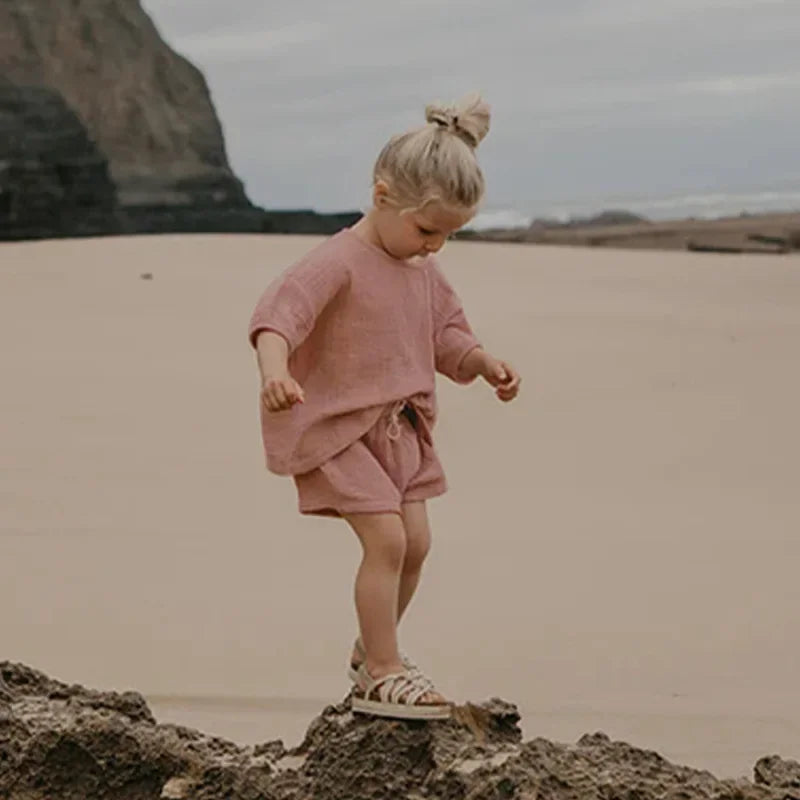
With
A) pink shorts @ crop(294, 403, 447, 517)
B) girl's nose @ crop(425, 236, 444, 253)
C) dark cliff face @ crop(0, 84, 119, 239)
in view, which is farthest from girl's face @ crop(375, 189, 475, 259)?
dark cliff face @ crop(0, 84, 119, 239)

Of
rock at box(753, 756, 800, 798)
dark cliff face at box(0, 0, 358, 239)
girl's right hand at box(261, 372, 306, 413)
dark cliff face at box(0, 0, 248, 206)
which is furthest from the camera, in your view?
dark cliff face at box(0, 0, 248, 206)

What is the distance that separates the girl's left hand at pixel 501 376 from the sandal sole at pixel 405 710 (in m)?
0.48

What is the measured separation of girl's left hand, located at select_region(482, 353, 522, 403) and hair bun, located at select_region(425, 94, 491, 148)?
34 centimetres

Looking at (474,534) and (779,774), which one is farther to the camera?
(474,534)

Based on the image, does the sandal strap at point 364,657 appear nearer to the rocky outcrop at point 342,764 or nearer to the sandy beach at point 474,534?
the rocky outcrop at point 342,764

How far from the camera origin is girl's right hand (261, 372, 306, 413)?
9.65 feet

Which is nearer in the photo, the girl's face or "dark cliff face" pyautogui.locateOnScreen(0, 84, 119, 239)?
the girl's face

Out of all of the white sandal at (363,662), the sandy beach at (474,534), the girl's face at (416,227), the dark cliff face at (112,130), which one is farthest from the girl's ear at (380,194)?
the dark cliff face at (112,130)

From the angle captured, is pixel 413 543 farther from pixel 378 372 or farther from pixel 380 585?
pixel 378 372

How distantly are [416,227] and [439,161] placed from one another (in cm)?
11

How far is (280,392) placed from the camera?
2941 mm

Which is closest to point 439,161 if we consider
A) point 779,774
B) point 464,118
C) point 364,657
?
point 464,118

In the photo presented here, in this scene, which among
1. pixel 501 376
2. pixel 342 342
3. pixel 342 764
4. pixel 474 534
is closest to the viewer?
pixel 342 764

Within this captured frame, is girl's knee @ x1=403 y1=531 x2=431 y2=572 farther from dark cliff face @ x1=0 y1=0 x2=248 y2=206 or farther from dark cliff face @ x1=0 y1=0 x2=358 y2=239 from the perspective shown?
dark cliff face @ x1=0 y1=0 x2=248 y2=206
